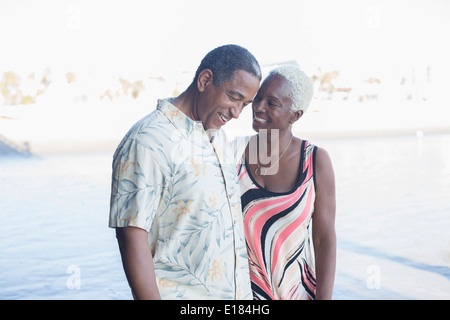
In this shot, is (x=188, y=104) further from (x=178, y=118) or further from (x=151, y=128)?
(x=151, y=128)

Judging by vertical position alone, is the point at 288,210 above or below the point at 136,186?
below

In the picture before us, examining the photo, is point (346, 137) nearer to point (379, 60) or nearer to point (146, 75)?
point (146, 75)

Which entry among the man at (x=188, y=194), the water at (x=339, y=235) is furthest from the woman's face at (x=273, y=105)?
the water at (x=339, y=235)

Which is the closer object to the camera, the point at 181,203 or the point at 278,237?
the point at 181,203

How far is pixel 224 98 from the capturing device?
5.49 ft

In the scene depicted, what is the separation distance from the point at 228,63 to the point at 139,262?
0.65m

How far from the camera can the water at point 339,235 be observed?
4.83 m

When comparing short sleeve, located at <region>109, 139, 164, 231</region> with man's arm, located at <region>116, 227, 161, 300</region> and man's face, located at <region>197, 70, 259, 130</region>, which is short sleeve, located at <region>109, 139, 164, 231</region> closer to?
man's arm, located at <region>116, 227, 161, 300</region>

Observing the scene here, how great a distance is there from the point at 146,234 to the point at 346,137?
21.4m

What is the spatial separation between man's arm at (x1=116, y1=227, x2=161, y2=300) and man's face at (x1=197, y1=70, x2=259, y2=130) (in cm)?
41

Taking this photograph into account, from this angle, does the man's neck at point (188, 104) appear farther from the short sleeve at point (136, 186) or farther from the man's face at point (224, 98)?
the short sleeve at point (136, 186)

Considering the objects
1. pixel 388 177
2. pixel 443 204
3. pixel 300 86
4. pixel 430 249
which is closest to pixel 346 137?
pixel 388 177

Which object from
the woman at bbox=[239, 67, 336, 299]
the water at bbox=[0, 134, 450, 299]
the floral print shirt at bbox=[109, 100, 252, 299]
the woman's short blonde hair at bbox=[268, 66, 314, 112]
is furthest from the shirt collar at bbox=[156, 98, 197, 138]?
the water at bbox=[0, 134, 450, 299]

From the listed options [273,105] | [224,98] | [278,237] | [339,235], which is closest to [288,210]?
[278,237]
